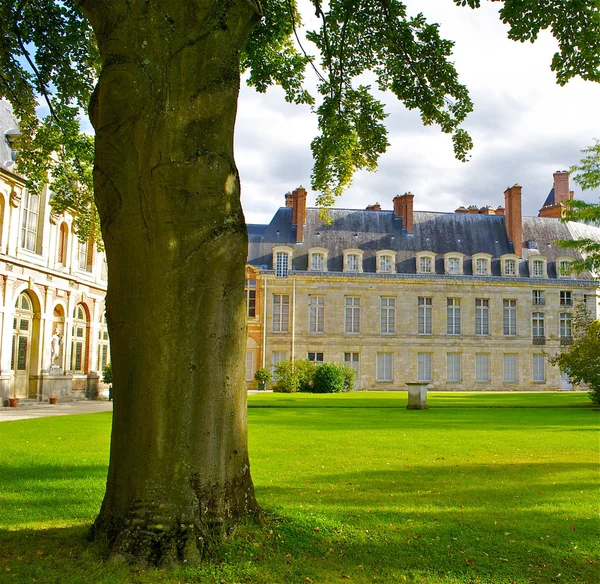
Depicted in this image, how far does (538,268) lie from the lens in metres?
→ 40.0

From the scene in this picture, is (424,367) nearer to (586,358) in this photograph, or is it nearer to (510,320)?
(510,320)

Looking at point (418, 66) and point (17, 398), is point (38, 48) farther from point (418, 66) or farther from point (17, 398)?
point (17, 398)

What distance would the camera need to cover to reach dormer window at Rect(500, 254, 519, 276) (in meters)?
39.3

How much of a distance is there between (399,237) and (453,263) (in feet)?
11.5

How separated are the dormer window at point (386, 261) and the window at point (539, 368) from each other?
33.0ft

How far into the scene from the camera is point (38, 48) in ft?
25.3

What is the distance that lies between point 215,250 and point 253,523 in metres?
1.77

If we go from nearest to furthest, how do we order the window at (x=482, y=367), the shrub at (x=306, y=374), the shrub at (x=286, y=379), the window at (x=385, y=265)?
the shrub at (x=286, y=379) < the shrub at (x=306, y=374) < the window at (x=385, y=265) < the window at (x=482, y=367)

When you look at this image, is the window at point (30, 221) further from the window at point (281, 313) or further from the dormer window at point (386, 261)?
the dormer window at point (386, 261)

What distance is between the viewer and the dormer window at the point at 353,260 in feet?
127

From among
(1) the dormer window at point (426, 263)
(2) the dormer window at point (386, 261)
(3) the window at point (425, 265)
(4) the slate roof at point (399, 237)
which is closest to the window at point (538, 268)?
(4) the slate roof at point (399, 237)

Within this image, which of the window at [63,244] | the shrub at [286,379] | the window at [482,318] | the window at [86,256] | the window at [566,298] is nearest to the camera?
the window at [63,244]

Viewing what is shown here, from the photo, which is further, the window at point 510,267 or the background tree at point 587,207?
the window at point 510,267

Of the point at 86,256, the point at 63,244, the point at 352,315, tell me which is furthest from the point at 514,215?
the point at 63,244
